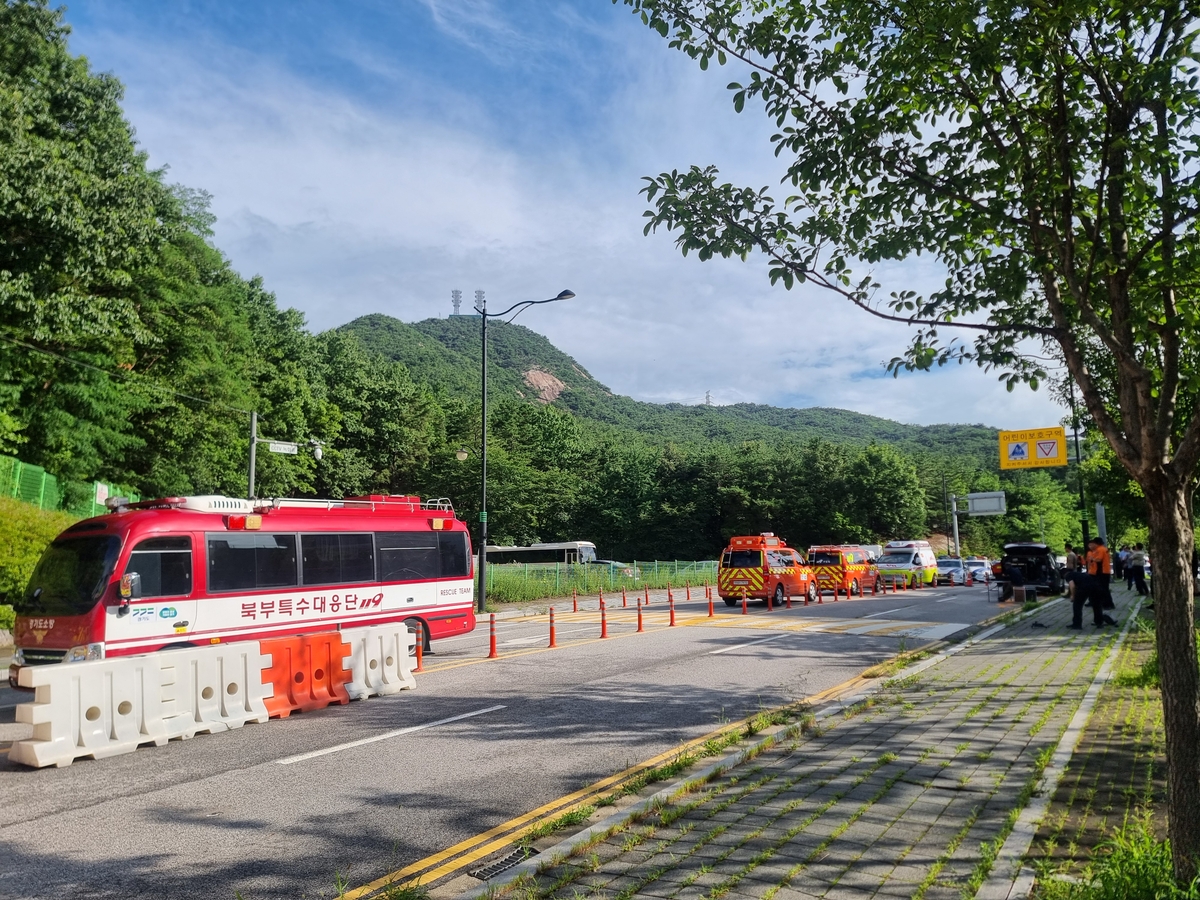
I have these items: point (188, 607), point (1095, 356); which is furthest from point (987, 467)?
point (188, 607)

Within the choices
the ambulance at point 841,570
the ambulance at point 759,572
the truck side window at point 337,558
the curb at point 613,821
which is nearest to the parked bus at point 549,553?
the ambulance at point 841,570

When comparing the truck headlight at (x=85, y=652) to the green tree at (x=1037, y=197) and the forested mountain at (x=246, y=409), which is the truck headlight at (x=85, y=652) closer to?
the green tree at (x=1037, y=197)

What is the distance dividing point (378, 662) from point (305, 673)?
121cm

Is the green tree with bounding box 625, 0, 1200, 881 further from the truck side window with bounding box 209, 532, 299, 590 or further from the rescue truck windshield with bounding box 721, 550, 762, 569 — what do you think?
the rescue truck windshield with bounding box 721, 550, 762, 569

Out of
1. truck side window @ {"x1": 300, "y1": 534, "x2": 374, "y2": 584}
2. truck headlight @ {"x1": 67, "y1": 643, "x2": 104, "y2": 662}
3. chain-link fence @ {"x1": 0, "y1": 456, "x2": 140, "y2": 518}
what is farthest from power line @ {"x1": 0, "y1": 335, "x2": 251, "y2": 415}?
truck headlight @ {"x1": 67, "y1": 643, "x2": 104, "y2": 662}

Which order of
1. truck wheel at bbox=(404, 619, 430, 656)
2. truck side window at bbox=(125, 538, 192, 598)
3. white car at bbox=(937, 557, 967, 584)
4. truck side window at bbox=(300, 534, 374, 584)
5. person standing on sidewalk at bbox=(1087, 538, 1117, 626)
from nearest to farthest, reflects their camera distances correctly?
truck side window at bbox=(125, 538, 192, 598) < truck side window at bbox=(300, 534, 374, 584) < truck wheel at bbox=(404, 619, 430, 656) < person standing on sidewalk at bbox=(1087, 538, 1117, 626) < white car at bbox=(937, 557, 967, 584)

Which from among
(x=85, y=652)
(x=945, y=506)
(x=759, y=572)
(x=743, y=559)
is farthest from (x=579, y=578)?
(x=945, y=506)

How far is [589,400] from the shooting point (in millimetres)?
170625

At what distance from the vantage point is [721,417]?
161125 mm

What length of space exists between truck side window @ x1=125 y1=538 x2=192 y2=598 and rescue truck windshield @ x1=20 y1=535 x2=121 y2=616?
30 centimetres

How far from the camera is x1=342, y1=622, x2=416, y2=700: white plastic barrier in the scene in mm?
11070

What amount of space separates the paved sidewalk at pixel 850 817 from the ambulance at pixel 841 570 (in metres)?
23.7

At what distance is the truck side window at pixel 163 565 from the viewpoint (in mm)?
10656

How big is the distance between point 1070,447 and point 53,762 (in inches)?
1880
